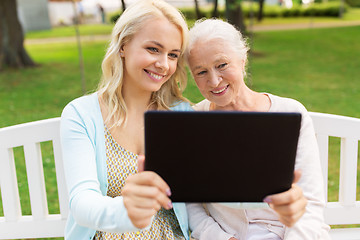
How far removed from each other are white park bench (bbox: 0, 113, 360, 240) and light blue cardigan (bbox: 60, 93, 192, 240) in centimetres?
56

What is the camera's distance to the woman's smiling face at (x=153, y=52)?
80.4 inches

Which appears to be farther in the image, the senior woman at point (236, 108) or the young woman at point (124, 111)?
the senior woman at point (236, 108)

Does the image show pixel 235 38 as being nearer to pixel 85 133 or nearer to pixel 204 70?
pixel 204 70

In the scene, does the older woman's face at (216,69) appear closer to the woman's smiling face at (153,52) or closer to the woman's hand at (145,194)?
the woman's smiling face at (153,52)

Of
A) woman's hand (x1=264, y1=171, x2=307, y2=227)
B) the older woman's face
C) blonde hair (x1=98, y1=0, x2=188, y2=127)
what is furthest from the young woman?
woman's hand (x1=264, y1=171, x2=307, y2=227)

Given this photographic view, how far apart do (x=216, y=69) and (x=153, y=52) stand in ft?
1.18

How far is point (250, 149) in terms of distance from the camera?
1404 millimetres

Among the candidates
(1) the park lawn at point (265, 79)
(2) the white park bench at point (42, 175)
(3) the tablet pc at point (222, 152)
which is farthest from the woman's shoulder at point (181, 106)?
(1) the park lawn at point (265, 79)

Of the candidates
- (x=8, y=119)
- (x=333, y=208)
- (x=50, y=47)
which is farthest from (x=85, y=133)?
(x=50, y=47)

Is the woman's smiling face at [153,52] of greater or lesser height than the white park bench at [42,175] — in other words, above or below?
above

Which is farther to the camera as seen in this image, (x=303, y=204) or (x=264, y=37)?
(x=264, y=37)

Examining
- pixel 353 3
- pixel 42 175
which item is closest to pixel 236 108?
pixel 42 175

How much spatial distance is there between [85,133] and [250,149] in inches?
38.4

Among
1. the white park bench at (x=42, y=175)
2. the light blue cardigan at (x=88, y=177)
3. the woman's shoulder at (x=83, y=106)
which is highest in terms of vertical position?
the woman's shoulder at (x=83, y=106)
